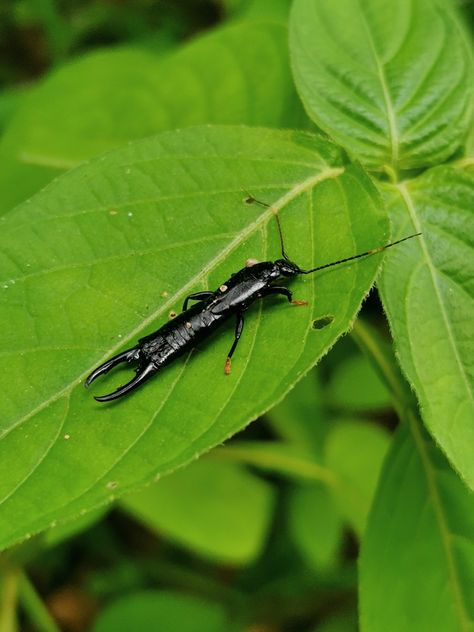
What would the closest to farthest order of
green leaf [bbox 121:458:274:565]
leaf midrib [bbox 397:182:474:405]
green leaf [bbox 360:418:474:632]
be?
leaf midrib [bbox 397:182:474:405] → green leaf [bbox 360:418:474:632] → green leaf [bbox 121:458:274:565]

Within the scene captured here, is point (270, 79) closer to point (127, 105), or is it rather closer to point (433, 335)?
point (127, 105)

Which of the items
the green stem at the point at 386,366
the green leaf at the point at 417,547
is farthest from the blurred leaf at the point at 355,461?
the green stem at the point at 386,366

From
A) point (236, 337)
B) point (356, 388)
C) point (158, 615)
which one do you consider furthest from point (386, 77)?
point (158, 615)

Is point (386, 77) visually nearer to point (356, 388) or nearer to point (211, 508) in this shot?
point (356, 388)

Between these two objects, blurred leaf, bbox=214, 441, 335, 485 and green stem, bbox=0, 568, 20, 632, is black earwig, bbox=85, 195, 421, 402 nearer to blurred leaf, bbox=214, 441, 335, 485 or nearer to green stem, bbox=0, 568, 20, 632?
blurred leaf, bbox=214, 441, 335, 485

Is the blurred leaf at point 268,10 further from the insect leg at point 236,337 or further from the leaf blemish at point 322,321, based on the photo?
the leaf blemish at point 322,321

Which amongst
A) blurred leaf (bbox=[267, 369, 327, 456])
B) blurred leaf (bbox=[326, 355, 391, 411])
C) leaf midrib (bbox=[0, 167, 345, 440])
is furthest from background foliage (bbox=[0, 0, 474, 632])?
blurred leaf (bbox=[326, 355, 391, 411])

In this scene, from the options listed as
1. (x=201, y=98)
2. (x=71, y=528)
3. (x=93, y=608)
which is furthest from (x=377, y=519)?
(x=93, y=608)
